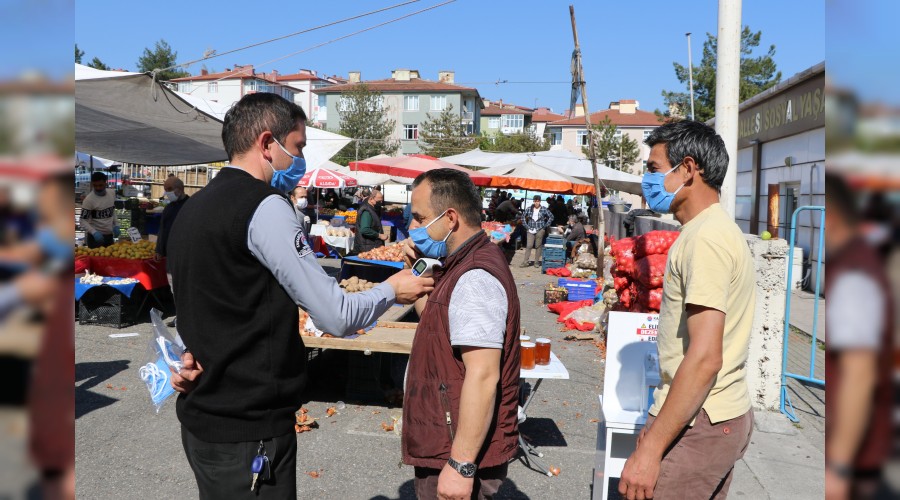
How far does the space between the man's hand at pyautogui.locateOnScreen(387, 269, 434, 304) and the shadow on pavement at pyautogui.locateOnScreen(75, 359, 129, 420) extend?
204 inches

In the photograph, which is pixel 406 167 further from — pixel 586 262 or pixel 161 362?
pixel 161 362

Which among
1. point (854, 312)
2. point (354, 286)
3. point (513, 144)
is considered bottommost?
point (354, 286)

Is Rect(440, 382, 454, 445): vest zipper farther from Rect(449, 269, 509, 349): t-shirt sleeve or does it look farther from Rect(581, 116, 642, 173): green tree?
Rect(581, 116, 642, 173): green tree

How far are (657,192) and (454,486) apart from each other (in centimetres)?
156

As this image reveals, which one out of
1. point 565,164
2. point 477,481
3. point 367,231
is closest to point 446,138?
point 565,164

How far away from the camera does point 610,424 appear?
418 centimetres

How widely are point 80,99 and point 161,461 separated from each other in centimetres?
655

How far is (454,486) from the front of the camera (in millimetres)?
2654

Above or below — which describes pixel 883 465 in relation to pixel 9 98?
below

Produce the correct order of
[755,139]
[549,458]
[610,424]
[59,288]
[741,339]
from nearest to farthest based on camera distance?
[59,288] < [741,339] < [610,424] < [549,458] < [755,139]

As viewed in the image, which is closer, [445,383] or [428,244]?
[445,383]

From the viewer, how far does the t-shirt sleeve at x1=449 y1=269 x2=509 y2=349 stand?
2631mm

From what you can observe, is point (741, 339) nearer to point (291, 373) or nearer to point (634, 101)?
point (291, 373)

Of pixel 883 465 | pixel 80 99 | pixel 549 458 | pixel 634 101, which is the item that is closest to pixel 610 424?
pixel 549 458
